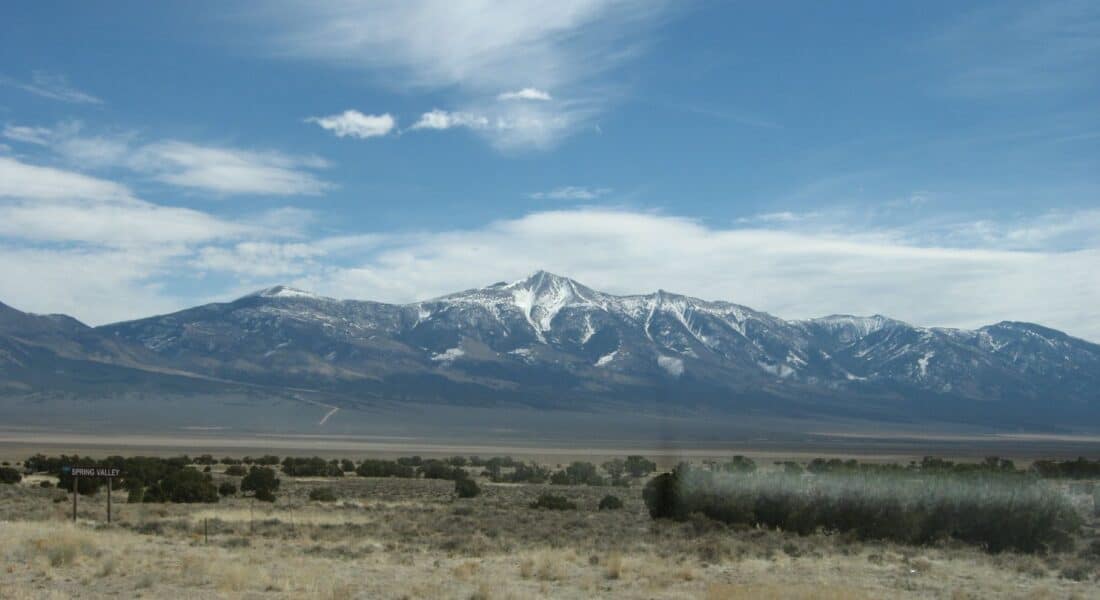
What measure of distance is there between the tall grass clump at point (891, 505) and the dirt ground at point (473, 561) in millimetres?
1114

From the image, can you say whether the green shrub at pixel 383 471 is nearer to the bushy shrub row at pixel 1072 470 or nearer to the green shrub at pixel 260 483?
the green shrub at pixel 260 483

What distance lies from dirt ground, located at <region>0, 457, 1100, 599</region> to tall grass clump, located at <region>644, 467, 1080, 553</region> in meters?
1.11

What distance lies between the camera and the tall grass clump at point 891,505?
29219 mm

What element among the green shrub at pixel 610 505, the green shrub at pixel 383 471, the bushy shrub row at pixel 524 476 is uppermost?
the green shrub at pixel 610 505

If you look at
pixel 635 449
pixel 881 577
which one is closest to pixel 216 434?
pixel 635 449

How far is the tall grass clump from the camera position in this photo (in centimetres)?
2922

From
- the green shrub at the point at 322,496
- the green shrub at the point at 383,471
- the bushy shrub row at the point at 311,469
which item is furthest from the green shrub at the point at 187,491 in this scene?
the green shrub at the point at 383,471

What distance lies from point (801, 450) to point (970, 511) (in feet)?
259

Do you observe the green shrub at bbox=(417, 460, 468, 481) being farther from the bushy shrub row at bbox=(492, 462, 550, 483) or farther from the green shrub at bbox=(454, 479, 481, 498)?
the green shrub at bbox=(454, 479, 481, 498)

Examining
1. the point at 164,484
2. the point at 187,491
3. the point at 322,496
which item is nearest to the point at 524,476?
the point at 322,496

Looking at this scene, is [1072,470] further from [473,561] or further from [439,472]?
[473,561]

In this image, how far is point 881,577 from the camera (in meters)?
22.9

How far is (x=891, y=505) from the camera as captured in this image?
30.8 meters

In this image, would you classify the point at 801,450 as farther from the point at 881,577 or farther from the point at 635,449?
the point at 881,577
